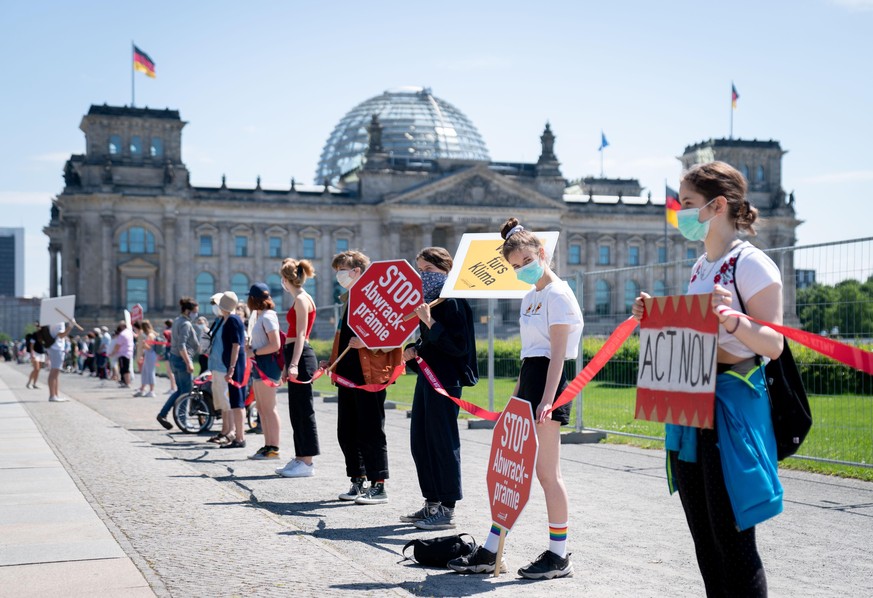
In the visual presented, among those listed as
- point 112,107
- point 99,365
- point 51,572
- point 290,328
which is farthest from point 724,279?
point 112,107

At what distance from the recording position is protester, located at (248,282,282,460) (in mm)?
11867

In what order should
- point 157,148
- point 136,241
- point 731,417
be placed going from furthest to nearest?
1. point 157,148
2. point 136,241
3. point 731,417

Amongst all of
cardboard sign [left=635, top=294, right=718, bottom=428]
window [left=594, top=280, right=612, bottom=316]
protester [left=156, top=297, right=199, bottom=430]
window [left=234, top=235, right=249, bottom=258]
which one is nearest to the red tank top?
window [left=594, top=280, right=612, bottom=316]

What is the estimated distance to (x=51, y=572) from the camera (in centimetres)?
616

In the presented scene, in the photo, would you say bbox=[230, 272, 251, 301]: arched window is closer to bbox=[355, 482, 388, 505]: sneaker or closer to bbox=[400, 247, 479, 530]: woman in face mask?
bbox=[355, 482, 388, 505]: sneaker

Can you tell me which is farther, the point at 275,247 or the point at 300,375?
the point at 275,247

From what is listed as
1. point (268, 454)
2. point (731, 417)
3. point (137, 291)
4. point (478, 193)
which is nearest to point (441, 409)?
point (731, 417)

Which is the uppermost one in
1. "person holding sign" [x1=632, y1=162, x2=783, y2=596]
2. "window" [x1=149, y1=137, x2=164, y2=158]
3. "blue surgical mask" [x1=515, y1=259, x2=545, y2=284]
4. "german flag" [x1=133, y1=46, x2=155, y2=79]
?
"german flag" [x1=133, y1=46, x2=155, y2=79]

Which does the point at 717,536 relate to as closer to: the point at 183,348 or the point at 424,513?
the point at 424,513

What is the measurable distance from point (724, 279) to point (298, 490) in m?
6.37

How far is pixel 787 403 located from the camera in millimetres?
4141

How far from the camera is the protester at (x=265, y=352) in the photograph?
467 inches

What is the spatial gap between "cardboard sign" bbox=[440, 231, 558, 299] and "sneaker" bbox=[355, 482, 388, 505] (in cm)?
219

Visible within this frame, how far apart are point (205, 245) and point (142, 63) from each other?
15748 mm
